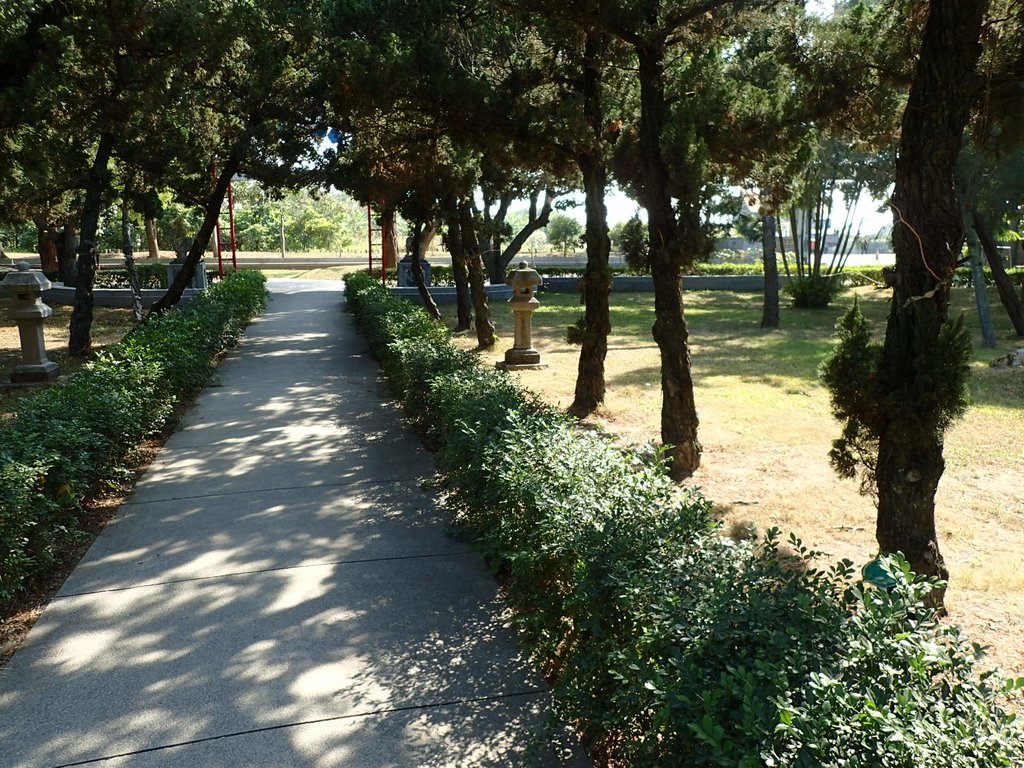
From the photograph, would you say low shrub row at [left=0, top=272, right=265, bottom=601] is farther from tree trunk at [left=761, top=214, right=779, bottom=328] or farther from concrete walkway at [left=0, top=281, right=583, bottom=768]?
tree trunk at [left=761, top=214, right=779, bottom=328]

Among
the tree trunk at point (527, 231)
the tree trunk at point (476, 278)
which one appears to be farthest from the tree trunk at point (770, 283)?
the tree trunk at point (527, 231)

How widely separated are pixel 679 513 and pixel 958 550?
2.93m

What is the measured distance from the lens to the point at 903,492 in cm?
441

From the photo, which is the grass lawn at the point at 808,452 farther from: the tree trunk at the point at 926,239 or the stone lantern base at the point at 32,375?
the stone lantern base at the point at 32,375

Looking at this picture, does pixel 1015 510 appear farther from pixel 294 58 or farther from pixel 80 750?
pixel 294 58

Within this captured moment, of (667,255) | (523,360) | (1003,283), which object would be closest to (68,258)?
(523,360)

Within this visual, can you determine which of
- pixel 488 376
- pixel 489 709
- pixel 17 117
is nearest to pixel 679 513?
pixel 489 709

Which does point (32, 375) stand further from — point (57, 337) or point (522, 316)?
point (522, 316)

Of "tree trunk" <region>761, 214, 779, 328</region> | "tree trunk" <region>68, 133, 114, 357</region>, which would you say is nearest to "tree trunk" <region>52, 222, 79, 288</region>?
"tree trunk" <region>68, 133, 114, 357</region>

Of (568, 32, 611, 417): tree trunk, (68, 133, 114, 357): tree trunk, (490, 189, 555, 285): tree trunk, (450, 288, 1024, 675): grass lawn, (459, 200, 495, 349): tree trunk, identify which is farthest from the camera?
(490, 189, 555, 285): tree trunk

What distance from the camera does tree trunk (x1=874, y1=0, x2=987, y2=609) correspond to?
4.09m

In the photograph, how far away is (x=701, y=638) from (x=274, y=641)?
2348 mm

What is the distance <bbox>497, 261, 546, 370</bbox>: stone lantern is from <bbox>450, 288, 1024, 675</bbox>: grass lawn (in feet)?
1.53

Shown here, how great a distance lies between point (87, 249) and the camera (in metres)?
14.2
